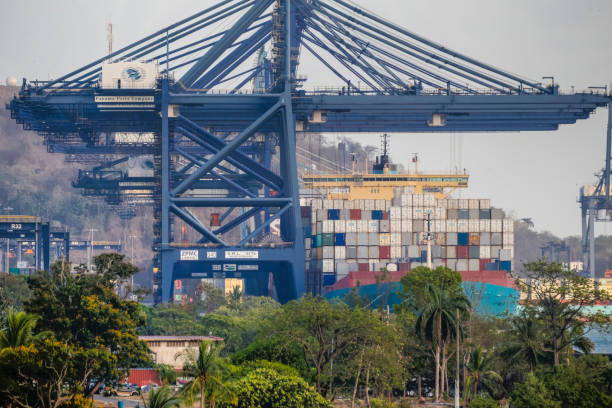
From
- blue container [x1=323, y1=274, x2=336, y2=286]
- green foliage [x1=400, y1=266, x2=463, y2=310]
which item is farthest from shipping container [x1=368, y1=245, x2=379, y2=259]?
green foliage [x1=400, y1=266, x2=463, y2=310]

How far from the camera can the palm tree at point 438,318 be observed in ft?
247

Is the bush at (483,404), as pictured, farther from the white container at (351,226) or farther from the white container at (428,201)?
the white container at (428,201)

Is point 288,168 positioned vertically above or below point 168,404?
above

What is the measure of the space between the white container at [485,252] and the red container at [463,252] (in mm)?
1691

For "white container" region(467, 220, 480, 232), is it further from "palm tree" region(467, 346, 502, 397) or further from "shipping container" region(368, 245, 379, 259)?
"palm tree" region(467, 346, 502, 397)

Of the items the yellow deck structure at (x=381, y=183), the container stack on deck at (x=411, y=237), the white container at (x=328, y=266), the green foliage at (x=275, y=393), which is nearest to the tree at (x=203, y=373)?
the green foliage at (x=275, y=393)

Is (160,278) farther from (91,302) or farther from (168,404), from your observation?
(168,404)

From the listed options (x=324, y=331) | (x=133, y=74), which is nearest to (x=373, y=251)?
(x=133, y=74)

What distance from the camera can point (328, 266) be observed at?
13600 centimetres

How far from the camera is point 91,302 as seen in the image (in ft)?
228

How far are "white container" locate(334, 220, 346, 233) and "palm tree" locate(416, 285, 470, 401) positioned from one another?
60188 millimetres

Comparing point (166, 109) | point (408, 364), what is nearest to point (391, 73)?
point (166, 109)

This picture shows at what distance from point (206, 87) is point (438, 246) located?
35198mm

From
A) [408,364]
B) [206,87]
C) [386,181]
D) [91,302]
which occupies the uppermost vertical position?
[206,87]
